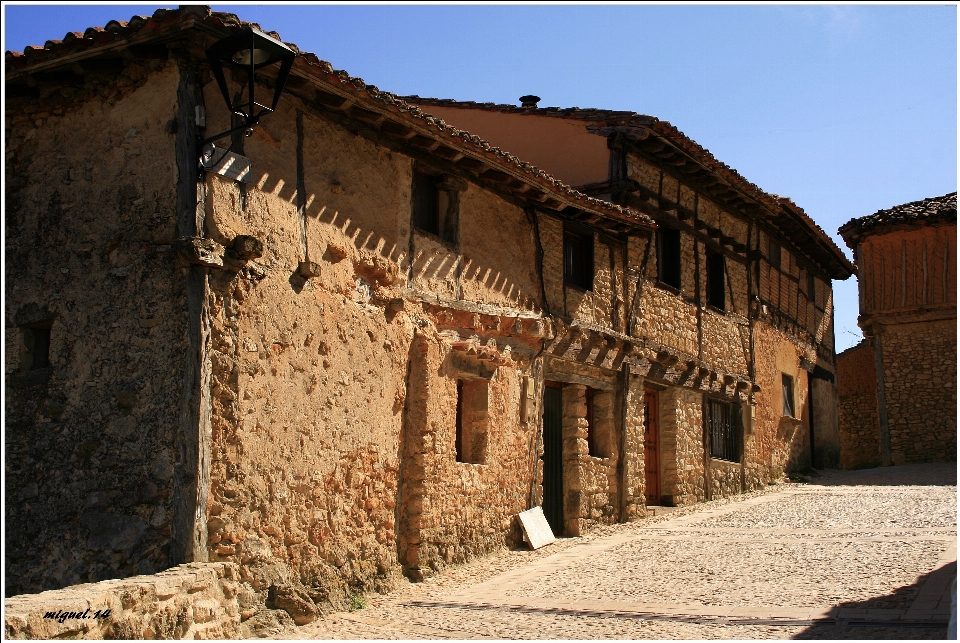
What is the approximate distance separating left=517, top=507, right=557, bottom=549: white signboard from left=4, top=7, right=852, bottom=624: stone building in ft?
0.56

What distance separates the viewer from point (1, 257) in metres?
6.75

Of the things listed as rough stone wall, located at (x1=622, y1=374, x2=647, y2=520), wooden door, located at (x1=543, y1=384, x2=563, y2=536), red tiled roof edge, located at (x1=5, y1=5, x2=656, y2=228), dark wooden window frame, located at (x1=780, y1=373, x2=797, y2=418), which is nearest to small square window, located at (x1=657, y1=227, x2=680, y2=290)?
rough stone wall, located at (x1=622, y1=374, x2=647, y2=520)

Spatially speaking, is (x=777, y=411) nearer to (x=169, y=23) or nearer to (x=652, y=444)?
(x=652, y=444)

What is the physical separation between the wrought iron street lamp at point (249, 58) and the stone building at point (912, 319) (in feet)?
55.4

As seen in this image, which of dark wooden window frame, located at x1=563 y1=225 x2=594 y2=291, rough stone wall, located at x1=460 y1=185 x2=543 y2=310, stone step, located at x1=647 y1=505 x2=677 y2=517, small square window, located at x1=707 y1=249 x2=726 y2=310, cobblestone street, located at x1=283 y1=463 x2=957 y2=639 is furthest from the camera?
small square window, located at x1=707 y1=249 x2=726 y2=310

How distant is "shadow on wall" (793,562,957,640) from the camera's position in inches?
258

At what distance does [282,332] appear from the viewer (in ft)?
28.2

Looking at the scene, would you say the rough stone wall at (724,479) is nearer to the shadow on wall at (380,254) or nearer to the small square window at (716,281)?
the small square window at (716,281)

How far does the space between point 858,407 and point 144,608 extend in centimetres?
2137

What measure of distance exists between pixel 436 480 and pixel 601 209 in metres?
4.40

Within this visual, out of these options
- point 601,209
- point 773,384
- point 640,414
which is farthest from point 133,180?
point 773,384

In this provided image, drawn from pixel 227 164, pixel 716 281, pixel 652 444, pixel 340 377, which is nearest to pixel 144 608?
pixel 340 377

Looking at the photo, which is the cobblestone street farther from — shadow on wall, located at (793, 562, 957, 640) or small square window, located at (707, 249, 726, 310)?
small square window, located at (707, 249, 726, 310)

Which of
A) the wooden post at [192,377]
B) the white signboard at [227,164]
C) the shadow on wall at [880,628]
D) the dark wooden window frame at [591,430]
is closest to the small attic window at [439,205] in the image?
the white signboard at [227,164]
